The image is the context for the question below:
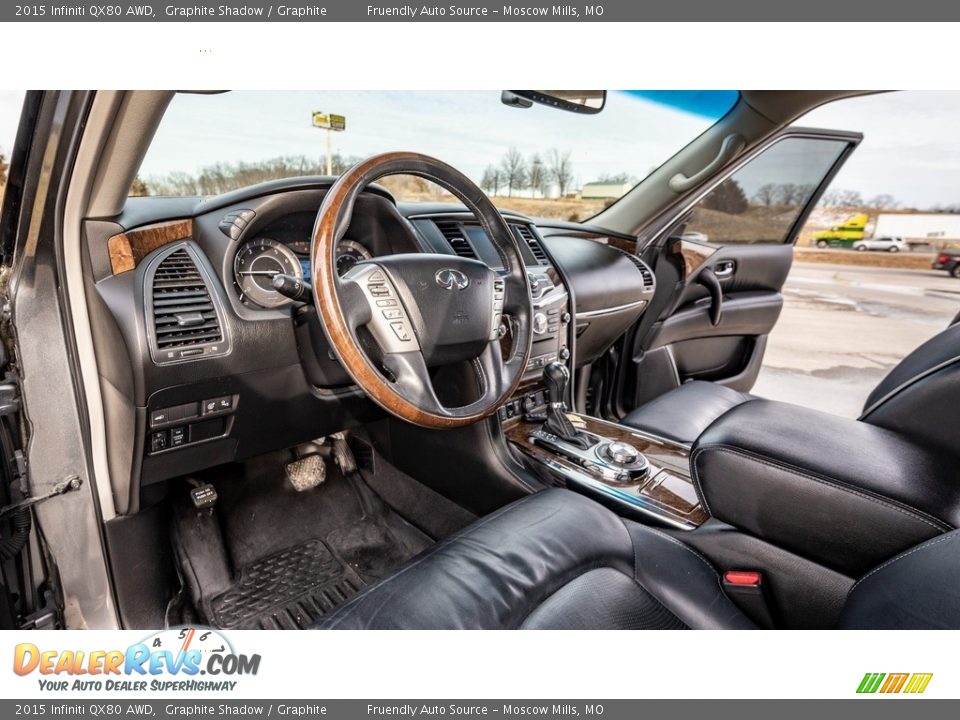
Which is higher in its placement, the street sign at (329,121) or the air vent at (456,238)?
the street sign at (329,121)

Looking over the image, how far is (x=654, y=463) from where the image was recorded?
163cm

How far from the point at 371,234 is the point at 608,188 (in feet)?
4.32

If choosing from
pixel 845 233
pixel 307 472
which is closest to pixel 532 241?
pixel 307 472

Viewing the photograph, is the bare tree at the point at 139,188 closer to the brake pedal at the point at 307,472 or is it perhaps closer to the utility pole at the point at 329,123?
the utility pole at the point at 329,123

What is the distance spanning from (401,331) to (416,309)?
0.07m

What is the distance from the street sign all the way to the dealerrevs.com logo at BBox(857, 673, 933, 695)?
1615 millimetres

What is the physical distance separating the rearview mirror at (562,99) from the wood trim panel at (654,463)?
97cm

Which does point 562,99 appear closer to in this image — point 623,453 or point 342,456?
point 623,453

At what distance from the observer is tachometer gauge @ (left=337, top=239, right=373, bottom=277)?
1.46 metres

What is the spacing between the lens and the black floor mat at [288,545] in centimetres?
162

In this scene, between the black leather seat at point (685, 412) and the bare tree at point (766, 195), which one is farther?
the bare tree at point (766, 195)

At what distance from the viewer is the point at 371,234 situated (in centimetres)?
158

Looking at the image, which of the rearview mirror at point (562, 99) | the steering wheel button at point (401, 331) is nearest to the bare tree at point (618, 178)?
the rearview mirror at point (562, 99)

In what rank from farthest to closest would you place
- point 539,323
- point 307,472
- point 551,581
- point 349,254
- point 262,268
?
point 307,472
point 539,323
point 349,254
point 262,268
point 551,581
